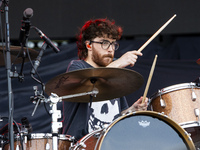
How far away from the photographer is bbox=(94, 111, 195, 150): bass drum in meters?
2.08

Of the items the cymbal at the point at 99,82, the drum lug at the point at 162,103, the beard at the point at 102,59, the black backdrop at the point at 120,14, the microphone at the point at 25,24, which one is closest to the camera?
the microphone at the point at 25,24

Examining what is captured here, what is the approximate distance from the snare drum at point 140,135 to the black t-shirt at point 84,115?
402 millimetres

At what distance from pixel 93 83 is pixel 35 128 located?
1.32m

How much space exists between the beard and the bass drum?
29.8 inches

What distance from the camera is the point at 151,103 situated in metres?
2.75

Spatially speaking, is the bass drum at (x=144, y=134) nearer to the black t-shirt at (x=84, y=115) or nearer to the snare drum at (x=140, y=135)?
the snare drum at (x=140, y=135)

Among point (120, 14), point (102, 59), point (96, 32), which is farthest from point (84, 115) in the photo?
point (120, 14)

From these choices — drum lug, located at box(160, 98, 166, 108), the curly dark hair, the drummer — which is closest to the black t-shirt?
the drummer

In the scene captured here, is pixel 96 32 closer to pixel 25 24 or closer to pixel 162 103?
pixel 162 103

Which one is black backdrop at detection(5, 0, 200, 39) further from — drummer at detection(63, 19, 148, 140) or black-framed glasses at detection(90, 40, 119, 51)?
black-framed glasses at detection(90, 40, 119, 51)

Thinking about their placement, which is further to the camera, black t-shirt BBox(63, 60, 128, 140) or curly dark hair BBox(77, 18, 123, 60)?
curly dark hair BBox(77, 18, 123, 60)

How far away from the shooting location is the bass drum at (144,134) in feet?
6.83

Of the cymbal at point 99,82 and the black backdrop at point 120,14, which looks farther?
the black backdrop at point 120,14

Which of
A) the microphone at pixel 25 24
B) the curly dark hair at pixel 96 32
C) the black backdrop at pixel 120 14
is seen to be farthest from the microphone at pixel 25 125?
the black backdrop at pixel 120 14
